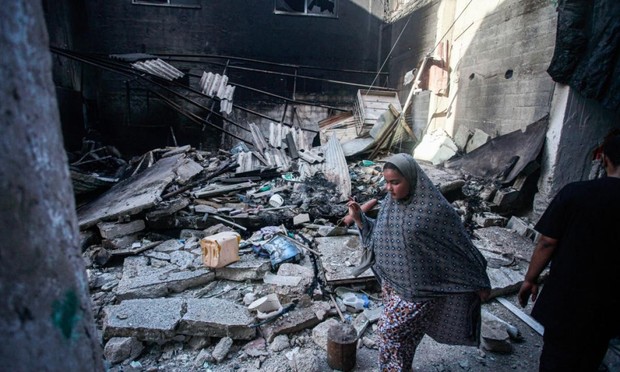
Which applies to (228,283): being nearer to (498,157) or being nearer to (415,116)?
(498,157)

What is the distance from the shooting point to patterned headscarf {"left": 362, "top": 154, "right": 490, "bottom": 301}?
7.31 feet

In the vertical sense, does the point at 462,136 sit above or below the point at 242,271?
above

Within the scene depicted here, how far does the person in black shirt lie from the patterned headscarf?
0.45m

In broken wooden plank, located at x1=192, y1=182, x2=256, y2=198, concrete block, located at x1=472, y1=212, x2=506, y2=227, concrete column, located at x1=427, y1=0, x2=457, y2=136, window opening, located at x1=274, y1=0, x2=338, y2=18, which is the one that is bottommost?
concrete block, located at x1=472, y1=212, x2=506, y2=227

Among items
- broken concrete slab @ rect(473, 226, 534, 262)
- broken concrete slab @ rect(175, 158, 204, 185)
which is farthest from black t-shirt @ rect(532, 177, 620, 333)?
broken concrete slab @ rect(175, 158, 204, 185)

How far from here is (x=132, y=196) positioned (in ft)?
17.5

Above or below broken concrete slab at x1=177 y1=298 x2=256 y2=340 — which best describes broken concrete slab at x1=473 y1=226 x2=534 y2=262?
above

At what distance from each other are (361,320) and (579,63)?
4.55 m

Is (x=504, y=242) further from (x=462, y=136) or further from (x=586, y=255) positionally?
(x=462, y=136)

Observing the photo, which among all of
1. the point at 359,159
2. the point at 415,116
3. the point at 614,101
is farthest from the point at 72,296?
the point at 415,116

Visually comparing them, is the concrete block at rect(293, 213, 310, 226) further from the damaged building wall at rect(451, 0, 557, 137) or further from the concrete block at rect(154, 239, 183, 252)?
the damaged building wall at rect(451, 0, 557, 137)

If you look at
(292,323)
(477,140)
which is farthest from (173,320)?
(477,140)

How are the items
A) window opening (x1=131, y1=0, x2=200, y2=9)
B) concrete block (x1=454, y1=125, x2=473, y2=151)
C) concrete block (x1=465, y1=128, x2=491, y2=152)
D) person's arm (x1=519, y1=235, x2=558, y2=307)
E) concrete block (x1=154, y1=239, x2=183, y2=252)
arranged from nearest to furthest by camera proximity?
person's arm (x1=519, y1=235, x2=558, y2=307), concrete block (x1=154, y1=239, x2=183, y2=252), concrete block (x1=465, y1=128, x2=491, y2=152), concrete block (x1=454, y1=125, x2=473, y2=151), window opening (x1=131, y1=0, x2=200, y2=9)

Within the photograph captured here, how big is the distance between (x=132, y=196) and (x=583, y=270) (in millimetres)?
5639
